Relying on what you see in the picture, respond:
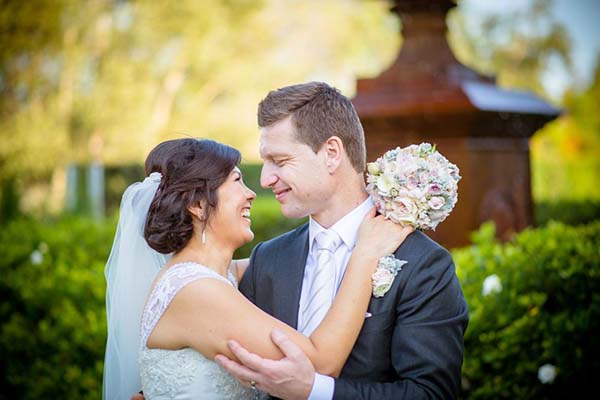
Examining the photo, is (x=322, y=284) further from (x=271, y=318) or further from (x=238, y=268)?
(x=238, y=268)

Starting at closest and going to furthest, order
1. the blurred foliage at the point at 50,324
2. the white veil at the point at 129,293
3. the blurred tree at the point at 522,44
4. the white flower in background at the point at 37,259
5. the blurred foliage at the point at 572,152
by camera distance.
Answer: the white veil at the point at 129,293
the blurred foliage at the point at 50,324
the white flower in background at the point at 37,259
the blurred foliage at the point at 572,152
the blurred tree at the point at 522,44

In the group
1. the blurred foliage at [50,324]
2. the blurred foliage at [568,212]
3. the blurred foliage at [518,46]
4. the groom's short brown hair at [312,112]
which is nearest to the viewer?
the groom's short brown hair at [312,112]

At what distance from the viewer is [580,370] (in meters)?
4.07

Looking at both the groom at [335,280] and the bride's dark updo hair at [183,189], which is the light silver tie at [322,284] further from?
the bride's dark updo hair at [183,189]

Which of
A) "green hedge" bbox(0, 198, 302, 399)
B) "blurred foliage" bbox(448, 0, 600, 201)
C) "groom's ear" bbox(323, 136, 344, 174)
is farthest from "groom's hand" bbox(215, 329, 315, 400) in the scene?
"blurred foliage" bbox(448, 0, 600, 201)

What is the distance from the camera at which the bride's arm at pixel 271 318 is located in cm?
277

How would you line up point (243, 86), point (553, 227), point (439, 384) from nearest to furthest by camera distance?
point (439, 384) < point (553, 227) < point (243, 86)

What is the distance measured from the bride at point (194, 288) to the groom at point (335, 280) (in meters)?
0.10

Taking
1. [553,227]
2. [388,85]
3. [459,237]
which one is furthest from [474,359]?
[388,85]

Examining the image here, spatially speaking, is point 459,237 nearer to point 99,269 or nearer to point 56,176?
point 99,269

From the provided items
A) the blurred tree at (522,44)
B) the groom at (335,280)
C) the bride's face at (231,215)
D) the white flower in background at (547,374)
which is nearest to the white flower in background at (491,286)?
the white flower in background at (547,374)

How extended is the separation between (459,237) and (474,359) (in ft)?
7.85

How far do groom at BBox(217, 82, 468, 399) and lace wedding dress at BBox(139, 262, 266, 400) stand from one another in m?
0.22

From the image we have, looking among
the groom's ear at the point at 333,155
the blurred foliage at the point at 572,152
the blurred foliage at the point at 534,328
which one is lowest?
the blurred foliage at the point at 572,152
